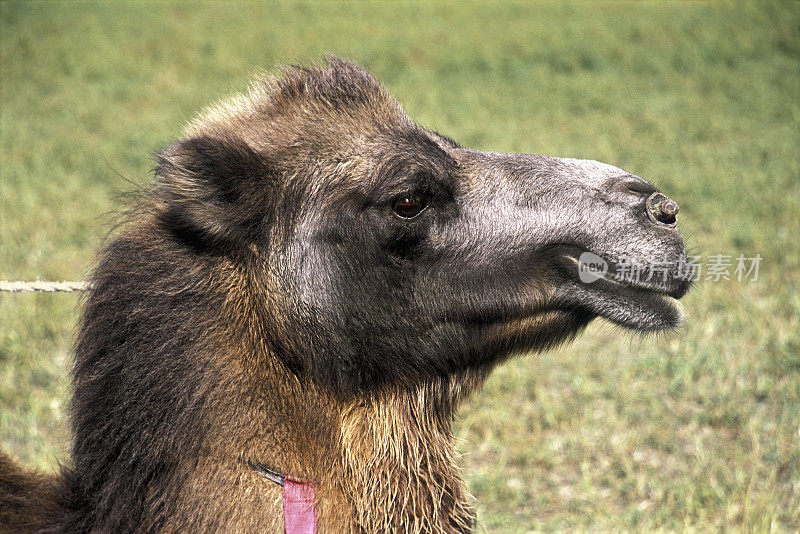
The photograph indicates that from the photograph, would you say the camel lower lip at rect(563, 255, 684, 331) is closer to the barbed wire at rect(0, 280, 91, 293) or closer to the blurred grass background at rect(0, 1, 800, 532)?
the blurred grass background at rect(0, 1, 800, 532)

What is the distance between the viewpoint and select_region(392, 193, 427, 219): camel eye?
2588 mm

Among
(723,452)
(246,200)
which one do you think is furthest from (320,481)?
(723,452)

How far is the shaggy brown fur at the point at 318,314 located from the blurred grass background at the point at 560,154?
56cm

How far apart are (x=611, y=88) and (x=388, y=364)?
13645mm

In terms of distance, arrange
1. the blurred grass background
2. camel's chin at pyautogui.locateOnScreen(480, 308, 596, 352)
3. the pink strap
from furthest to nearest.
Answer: the blurred grass background → camel's chin at pyautogui.locateOnScreen(480, 308, 596, 352) → the pink strap

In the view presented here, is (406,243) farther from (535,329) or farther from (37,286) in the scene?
(37,286)

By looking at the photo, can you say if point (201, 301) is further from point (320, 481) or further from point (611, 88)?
point (611, 88)

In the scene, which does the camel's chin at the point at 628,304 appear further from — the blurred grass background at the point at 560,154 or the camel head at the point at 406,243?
the blurred grass background at the point at 560,154

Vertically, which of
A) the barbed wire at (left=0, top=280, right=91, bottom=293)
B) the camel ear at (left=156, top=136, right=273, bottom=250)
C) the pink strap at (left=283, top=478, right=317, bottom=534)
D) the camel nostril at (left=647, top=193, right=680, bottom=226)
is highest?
the camel ear at (left=156, top=136, right=273, bottom=250)

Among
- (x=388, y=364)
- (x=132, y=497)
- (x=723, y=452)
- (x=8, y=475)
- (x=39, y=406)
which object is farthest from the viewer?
(x=39, y=406)

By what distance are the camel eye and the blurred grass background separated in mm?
985

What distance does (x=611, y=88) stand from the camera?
15156 mm

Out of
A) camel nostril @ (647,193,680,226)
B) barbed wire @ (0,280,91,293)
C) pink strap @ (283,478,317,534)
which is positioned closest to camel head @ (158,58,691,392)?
camel nostril @ (647,193,680,226)

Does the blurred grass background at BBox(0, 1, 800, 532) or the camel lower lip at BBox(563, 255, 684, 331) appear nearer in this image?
the camel lower lip at BBox(563, 255, 684, 331)
